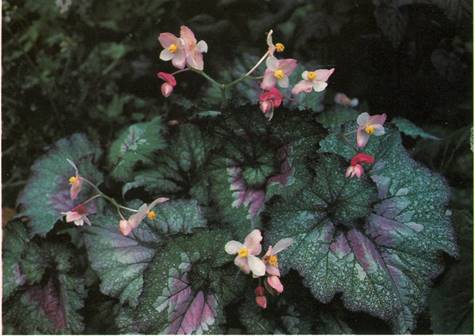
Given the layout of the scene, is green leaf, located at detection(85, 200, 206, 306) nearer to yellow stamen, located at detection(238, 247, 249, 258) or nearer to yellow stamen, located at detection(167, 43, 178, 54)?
yellow stamen, located at detection(238, 247, 249, 258)

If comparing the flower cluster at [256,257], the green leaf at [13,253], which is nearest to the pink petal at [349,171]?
the flower cluster at [256,257]

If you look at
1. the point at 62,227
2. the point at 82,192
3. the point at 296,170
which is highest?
the point at 296,170

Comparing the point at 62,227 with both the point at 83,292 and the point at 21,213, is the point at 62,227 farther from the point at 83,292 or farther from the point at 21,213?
the point at 83,292

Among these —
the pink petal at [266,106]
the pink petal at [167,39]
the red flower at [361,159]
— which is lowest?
the red flower at [361,159]

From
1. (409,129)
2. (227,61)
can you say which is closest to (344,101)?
(409,129)

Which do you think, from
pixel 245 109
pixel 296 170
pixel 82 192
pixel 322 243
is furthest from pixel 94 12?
pixel 322 243

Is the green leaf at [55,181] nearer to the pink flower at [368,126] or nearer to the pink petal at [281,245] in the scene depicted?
the pink petal at [281,245]

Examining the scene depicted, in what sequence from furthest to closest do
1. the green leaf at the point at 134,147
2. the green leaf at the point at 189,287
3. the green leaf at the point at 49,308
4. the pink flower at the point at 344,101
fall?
the pink flower at the point at 344,101 → the green leaf at the point at 134,147 → the green leaf at the point at 49,308 → the green leaf at the point at 189,287

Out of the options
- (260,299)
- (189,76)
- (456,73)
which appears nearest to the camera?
(260,299)
